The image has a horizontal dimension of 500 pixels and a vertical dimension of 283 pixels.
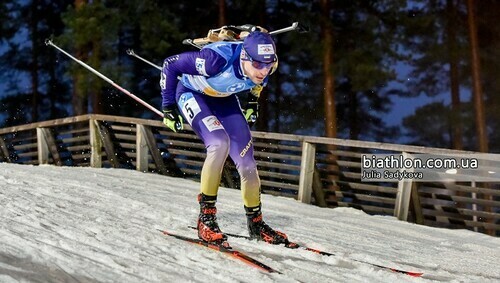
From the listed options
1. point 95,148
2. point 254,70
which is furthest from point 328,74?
point 254,70

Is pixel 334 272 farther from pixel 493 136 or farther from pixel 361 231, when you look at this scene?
pixel 493 136

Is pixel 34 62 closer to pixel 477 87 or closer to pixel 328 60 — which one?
pixel 328 60

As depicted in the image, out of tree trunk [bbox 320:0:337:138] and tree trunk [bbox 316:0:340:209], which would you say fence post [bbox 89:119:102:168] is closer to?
tree trunk [bbox 316:0:340:209]

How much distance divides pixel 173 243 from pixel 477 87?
18.7m

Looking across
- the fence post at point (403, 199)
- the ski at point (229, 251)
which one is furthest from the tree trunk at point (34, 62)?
the ski at point (229, 251)

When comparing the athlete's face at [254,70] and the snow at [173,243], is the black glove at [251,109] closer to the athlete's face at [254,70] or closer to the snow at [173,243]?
the athlete's face at [254,70]

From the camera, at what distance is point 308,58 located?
29172mm

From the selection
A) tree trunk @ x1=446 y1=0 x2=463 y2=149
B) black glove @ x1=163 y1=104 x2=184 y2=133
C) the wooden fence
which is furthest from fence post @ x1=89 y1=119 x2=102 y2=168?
tree trunk @ x1=446 y1=0 x2=463 y2=149

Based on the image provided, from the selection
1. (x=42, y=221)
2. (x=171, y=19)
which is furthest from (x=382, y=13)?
(x=42, y=221)

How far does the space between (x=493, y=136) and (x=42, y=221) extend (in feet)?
98.3

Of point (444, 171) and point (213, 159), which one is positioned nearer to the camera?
point (213, 159)

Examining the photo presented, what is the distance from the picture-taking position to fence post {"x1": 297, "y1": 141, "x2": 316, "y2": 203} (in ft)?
32.8

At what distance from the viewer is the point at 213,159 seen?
5145 millimetres

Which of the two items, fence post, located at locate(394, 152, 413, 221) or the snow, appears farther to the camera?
fence post, located at locate(394, 152, 413, 221)
